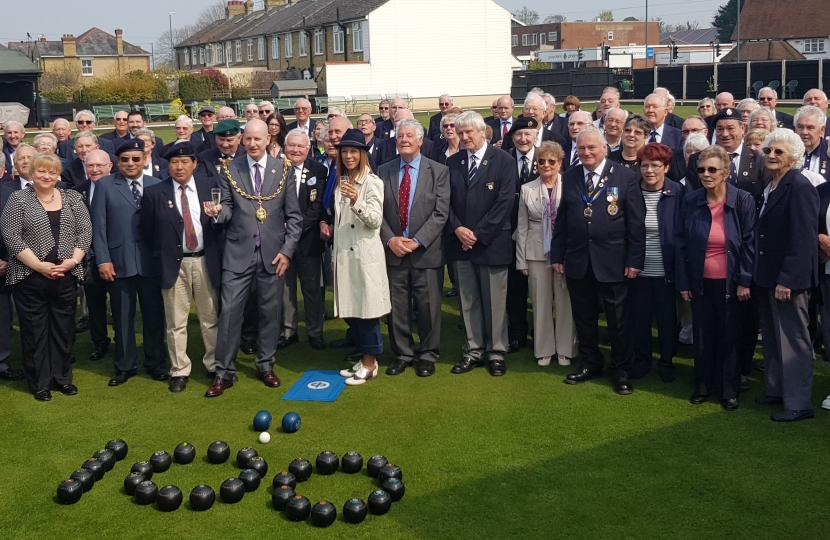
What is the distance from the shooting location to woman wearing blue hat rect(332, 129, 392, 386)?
770 cm

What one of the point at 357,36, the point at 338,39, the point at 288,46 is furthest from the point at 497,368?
the point at 288,46

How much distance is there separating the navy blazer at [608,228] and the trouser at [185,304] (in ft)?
11.1

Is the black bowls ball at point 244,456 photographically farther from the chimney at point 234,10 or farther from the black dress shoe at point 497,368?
the chimney at point 234,10

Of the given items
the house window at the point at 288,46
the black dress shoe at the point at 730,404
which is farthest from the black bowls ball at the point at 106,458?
the house window at the point at 288,46

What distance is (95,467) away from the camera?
607cm

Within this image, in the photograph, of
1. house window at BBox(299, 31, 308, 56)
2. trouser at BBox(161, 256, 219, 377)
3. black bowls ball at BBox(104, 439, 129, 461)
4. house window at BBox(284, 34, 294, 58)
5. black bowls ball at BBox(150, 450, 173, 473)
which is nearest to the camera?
black bowls ball at BBox(150, 450, 173, 473)

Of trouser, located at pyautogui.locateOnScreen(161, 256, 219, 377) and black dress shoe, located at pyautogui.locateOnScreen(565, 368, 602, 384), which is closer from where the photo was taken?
black dress shoe, located at pyautogui.locateOnScreen(565, 368, 602, 384)

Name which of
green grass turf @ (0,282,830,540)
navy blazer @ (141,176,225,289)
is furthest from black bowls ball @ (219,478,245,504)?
navy blazer @ (141,176,225,289)

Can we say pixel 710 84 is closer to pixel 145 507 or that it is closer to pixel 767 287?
pixel 767 287

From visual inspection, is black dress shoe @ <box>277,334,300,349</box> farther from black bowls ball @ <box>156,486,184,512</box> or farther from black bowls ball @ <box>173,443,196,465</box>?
black bowls ball @ <box>156,486,184,512</box>

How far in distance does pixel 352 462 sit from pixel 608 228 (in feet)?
10.3

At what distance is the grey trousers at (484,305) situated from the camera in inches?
325

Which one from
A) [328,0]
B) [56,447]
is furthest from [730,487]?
[328,0]

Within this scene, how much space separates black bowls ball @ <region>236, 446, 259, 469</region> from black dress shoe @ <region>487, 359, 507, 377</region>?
271cm
